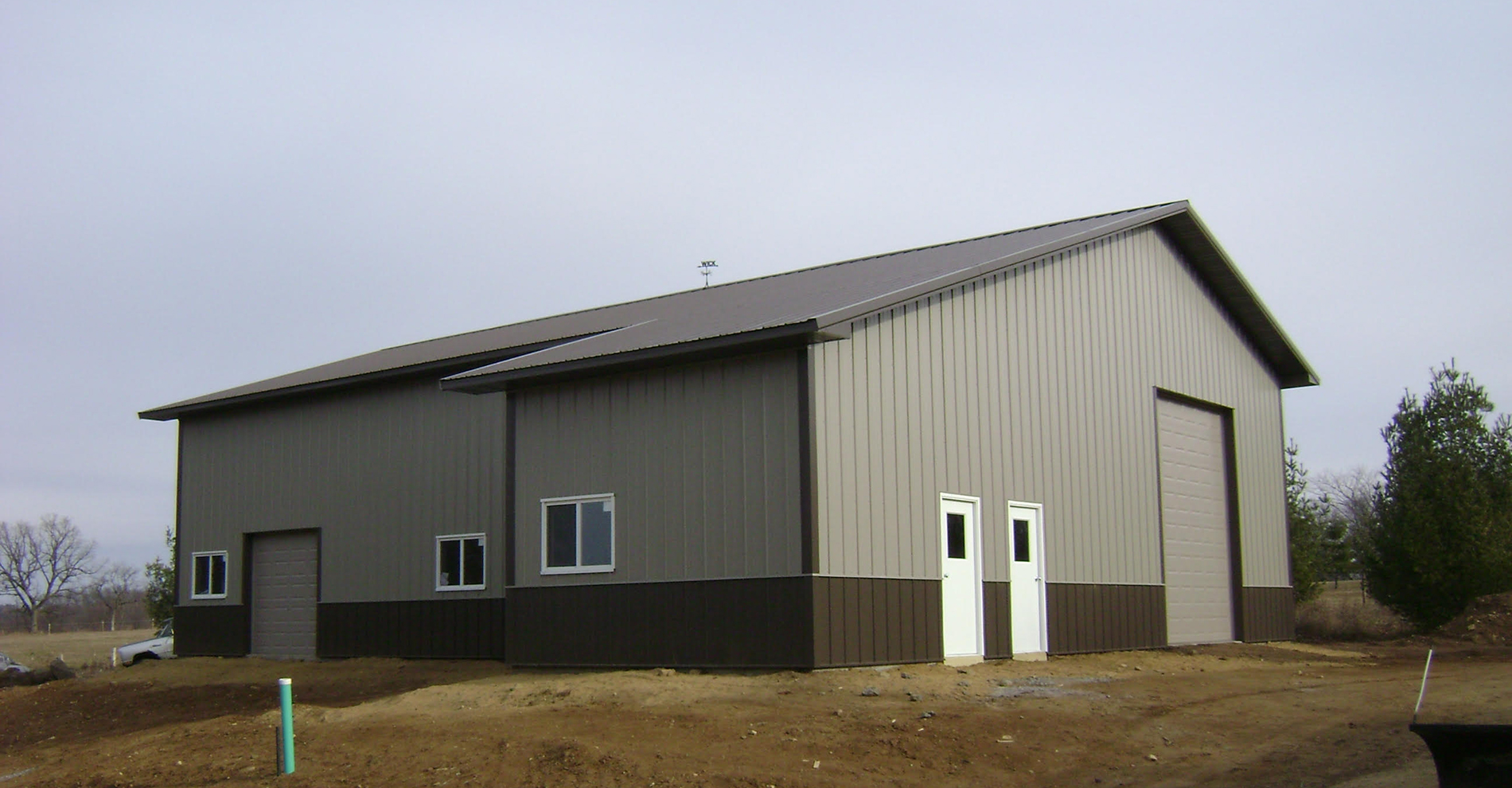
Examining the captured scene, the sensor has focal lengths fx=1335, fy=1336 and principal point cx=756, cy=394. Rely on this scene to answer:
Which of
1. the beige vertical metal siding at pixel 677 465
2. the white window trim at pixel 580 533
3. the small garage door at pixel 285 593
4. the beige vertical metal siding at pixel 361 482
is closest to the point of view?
the beige vertical metal siding at pixel 677 465

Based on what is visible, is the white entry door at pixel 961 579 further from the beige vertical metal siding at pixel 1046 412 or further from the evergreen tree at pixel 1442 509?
the evergreen tree at pixel 1442 509

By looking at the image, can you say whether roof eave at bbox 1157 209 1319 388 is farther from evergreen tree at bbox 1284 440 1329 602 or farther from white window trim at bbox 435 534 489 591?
white window trim at bbox 435 534 489 591

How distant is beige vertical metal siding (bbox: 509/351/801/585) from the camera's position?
15.3 m

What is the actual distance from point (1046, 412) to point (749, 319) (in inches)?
201

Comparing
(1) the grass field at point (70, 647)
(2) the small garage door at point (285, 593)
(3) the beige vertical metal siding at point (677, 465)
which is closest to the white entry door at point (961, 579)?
(3) the beige vertical metal siding at point (677, 465)

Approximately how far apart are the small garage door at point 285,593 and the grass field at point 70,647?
1177cm

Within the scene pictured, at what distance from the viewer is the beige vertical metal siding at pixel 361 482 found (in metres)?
21.8

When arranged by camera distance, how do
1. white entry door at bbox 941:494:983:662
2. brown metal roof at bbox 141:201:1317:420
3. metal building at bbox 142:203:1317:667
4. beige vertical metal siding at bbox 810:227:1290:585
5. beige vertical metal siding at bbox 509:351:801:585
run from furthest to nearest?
white entry door at bbox 941:494:983:662 < brown metal roof at bbox 141:201:1317:420 < beige vertical metal siding at bbox 810:227:1290:585 < metal building at bbox 142:203:1317:667 < beige vertical metal siding at bbox 509:351:801:585

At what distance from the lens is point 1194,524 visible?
22734mm

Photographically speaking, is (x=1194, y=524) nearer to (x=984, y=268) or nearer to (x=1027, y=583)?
A: (x=1027, y=583)

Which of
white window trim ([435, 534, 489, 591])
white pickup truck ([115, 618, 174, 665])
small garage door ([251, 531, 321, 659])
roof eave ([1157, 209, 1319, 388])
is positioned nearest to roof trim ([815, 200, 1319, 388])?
roof eave ([1157, 209, 1319, 388])

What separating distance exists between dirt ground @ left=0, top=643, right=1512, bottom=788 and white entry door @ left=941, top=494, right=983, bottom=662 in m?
0.58

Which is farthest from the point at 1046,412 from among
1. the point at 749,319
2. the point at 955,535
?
the point at 749,319

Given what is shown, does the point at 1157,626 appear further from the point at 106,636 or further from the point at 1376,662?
the point at 106,636
